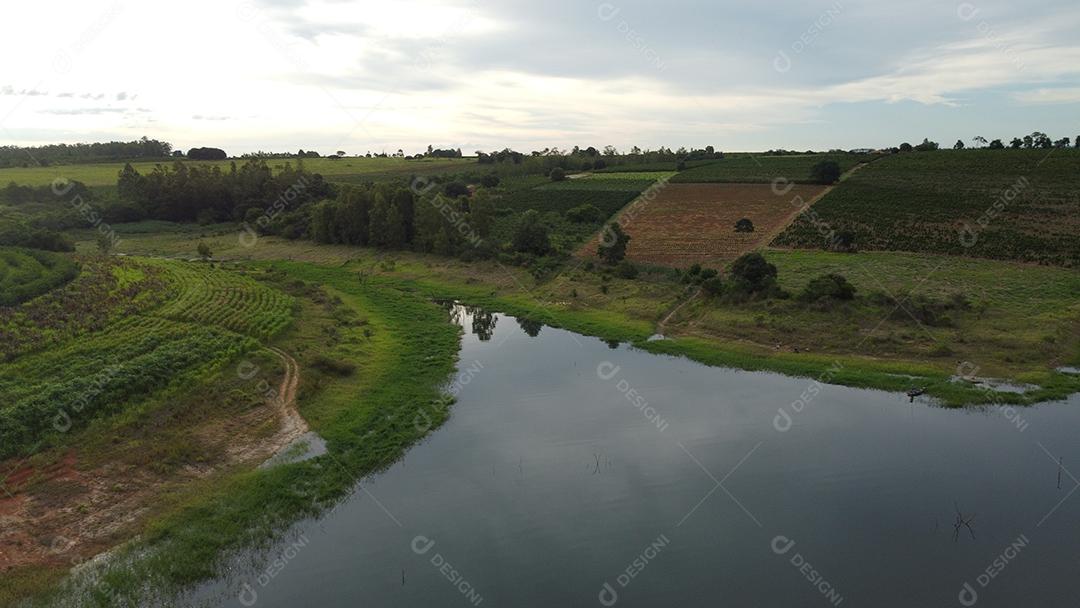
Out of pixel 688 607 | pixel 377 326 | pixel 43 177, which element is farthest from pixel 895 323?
pixel 43 177

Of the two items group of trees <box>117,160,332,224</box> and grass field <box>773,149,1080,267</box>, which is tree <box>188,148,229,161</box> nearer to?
group of trees <box>117,160,332,224</box>

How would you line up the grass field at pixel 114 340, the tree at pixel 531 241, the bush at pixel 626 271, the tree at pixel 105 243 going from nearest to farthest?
1. the grass field at pixel 114 340
2. the bush at pixel 626 271
3. the tree at pixel 531 241
4. the tree at pixel 105 243

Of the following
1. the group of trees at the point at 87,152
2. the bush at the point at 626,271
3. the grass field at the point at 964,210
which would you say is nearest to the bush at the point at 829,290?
the bush at the point at 626,271

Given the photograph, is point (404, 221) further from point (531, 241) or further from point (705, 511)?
point (705, 511)

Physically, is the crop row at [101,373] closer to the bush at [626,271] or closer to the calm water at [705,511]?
the calm water at [705,511]

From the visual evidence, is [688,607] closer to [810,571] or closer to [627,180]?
[810,571]
